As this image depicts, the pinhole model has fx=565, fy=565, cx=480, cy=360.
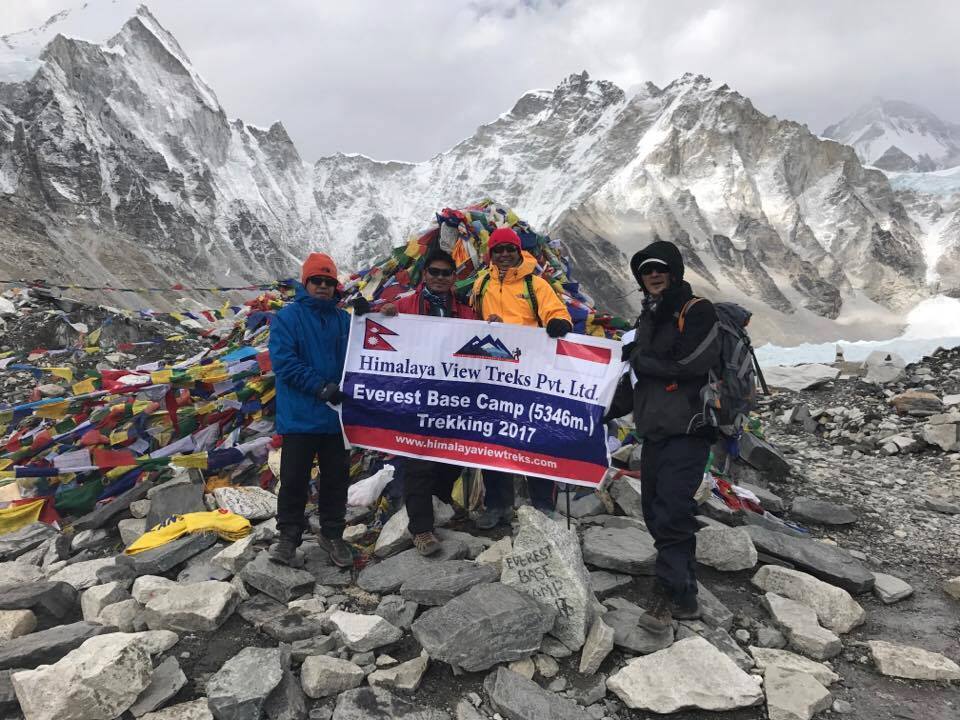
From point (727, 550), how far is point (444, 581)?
210 cm

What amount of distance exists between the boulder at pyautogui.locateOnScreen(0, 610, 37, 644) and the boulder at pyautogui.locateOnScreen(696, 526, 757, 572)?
4.27 meters

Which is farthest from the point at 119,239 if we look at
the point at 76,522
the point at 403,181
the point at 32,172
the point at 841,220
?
the point at 841,220

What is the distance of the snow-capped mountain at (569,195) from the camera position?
78.4 meters

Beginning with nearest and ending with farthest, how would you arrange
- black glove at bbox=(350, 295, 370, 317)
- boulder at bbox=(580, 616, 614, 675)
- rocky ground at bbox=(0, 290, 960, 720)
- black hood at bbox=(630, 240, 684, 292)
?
rocky ground at bbox=(0, 290, 960, 720) → boulder at bbox=(580, 616, 614, 675) → black hood at bbox=(630, 240, 684, 292) → black glove at bbox=(350, 295, 370, 317)

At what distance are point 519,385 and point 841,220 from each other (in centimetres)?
13350

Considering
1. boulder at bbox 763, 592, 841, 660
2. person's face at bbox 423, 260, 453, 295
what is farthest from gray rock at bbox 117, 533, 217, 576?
boulder at bbox 763, 592, 841, 660

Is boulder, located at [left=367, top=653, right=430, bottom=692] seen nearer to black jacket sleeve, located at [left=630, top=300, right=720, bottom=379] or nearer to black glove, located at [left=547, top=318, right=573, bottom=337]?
black jacket sleeve, located at [left=630, top=300, right=720, bottom=379]

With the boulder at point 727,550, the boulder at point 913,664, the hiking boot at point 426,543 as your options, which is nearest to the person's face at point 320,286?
the hiking boot at point 426,543

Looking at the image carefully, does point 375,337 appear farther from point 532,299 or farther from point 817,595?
point 817,595

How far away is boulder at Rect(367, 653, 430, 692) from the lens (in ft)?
9.26

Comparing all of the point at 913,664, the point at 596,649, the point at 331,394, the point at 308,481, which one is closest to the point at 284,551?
the point at 308,481

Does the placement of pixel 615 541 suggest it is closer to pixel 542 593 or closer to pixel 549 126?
pixel 542 593

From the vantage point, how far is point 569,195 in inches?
5340

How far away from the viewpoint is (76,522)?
4867mm
